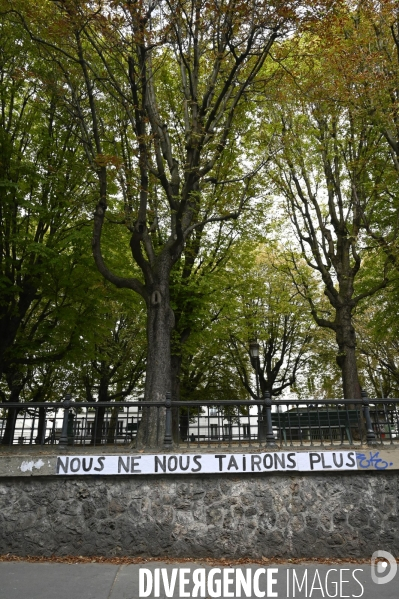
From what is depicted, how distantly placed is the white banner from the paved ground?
54.1 inches

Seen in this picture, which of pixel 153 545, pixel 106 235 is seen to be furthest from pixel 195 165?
pixel 153 545

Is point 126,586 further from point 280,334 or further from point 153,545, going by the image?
point 280,334

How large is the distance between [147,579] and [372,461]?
4097 mm

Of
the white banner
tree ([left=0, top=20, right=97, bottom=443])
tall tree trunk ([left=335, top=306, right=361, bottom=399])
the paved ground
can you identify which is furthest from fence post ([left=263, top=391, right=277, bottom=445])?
tree ([left=0, top=20, right=97, bottom=443])

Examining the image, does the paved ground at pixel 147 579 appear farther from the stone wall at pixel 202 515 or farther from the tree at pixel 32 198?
the tree at pixel 32 198

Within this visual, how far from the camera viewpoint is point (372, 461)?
24.8 feet

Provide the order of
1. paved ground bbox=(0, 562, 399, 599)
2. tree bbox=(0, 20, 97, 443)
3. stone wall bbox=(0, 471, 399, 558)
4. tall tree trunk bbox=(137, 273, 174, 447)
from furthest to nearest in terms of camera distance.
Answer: tree bbox=(0, 20, 97, 443)
tall tree trunk bbox=(137, 273, 174, 447)
stone wall bbox=(0, 471, 399, 558)
paved ground bbox=(0, 562, 399, 599)

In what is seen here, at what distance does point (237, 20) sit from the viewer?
916 cm

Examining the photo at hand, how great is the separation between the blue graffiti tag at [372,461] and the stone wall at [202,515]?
29 centimetres

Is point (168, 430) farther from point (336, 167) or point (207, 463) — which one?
point (336, 167)

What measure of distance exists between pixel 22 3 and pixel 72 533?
35.5ft

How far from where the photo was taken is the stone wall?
23.8 feet

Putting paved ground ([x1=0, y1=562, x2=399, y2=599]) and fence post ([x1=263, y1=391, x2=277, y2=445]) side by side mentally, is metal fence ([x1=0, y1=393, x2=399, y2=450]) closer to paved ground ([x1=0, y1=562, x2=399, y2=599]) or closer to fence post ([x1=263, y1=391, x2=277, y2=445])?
fence post ([x1=263, y1=391, x2=277, y2=445])

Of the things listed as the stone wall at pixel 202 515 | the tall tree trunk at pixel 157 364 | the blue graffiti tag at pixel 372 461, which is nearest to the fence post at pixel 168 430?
the tall tree trunk at pixel 157 364
